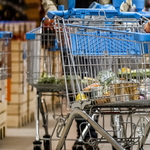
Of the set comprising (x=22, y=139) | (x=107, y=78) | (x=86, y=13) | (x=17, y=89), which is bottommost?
(x=22, y=139)

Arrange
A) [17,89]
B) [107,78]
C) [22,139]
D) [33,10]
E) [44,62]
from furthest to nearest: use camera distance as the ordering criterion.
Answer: [33,10] < [17,89] < [22,139] < [44,62] < [107,78]

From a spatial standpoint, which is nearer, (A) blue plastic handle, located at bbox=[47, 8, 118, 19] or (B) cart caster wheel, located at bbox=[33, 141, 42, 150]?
(A) blue plastic handle, located at bbox=[47, 8, 118, 19]

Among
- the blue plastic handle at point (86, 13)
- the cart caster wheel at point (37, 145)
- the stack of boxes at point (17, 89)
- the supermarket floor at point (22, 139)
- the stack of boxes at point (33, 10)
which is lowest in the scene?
the supermarket floor at point (22, 139)

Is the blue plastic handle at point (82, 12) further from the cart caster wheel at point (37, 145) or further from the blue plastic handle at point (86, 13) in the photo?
the cart caster wheel at point (37, 145)

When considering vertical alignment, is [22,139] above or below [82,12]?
below

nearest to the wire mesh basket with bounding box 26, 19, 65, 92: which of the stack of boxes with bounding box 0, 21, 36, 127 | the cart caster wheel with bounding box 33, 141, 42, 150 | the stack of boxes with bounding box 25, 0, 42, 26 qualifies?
the cart caster wheel with bounding box 33, 141, 42, 150

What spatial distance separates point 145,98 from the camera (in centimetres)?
185

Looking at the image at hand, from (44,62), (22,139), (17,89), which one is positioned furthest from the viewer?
(17,89)

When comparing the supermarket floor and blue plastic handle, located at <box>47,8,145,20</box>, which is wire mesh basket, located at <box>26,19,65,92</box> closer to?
blue plastic handle, located at <box>47,8,145,20</box>

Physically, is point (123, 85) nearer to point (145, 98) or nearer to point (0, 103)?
point (145, 98)

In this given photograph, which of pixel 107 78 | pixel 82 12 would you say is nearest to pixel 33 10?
pixel 82 12

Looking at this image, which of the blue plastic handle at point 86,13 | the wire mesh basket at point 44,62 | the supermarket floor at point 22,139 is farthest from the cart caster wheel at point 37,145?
the blue plastic handle at point 86,13

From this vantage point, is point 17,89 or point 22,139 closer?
point 22,139

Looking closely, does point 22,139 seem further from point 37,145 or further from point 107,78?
point 107,78
